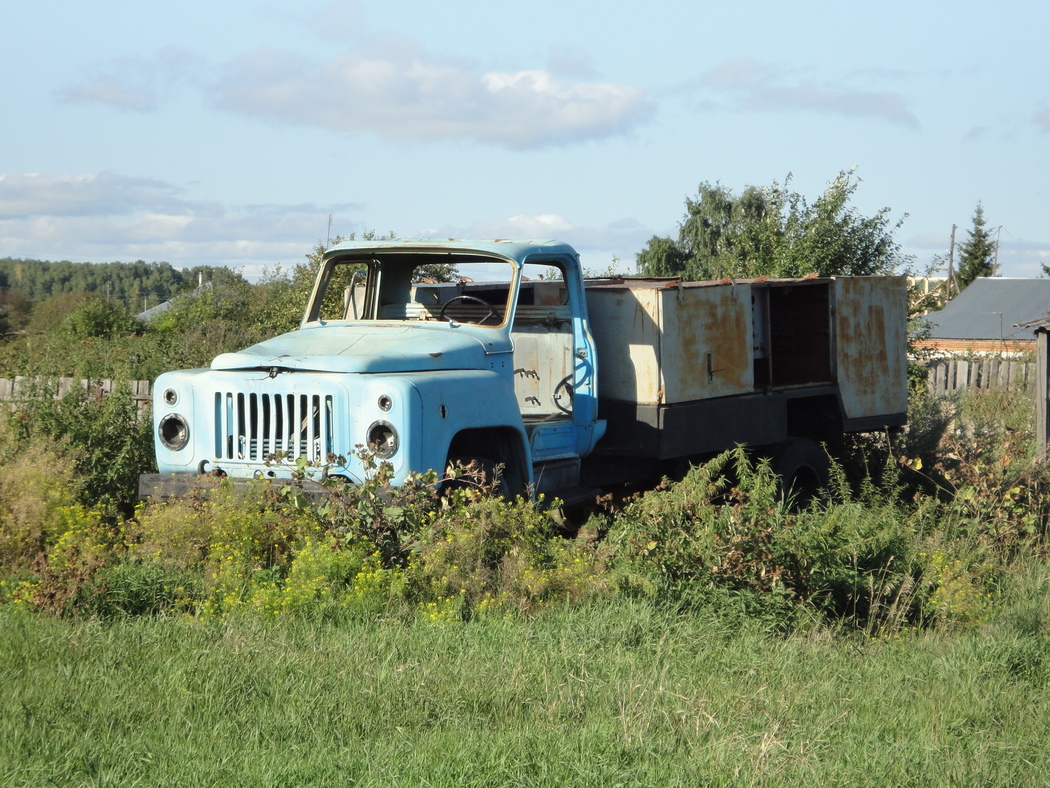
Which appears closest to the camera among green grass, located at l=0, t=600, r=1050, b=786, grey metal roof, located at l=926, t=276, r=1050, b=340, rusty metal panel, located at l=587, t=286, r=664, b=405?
green grass, located at l=0, t=600, r=1050, b=786

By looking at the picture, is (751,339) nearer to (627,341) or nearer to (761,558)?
(627,341)

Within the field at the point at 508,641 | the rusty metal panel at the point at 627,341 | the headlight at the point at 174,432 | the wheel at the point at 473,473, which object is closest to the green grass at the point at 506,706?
the field at the point at 508,641

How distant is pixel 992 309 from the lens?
43.8 metres

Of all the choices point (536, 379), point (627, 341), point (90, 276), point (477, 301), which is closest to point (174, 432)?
point (477, 301)

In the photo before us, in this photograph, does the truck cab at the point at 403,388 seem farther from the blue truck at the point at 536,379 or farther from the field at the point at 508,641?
the field at the point at 508,641

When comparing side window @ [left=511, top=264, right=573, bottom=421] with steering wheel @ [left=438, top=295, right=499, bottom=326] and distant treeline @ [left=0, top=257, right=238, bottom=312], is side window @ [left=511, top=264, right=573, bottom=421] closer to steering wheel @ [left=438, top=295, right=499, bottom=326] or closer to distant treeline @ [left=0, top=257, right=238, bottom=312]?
steering wheel @ [left=438, top=295, right=499, bottom=326]

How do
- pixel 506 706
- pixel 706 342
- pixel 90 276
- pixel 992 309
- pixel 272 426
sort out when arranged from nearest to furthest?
pixel 506 706 < pixel 272 426 < pixel 706 342 < pixel 992 309 < pixel 90 276

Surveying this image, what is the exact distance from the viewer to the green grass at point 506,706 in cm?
357

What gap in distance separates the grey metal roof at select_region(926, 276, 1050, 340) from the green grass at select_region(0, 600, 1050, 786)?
39475mm

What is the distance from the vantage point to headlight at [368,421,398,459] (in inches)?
235

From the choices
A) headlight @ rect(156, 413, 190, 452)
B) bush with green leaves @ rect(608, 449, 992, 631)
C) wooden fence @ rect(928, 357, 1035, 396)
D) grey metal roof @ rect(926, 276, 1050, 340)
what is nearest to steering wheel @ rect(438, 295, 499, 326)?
bush with green leaves @ rect(608, 449, 992, 631)

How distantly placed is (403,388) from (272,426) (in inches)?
36.1

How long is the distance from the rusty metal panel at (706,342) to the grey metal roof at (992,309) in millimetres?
35966

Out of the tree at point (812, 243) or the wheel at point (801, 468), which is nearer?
the wheel at point (801, 468)
